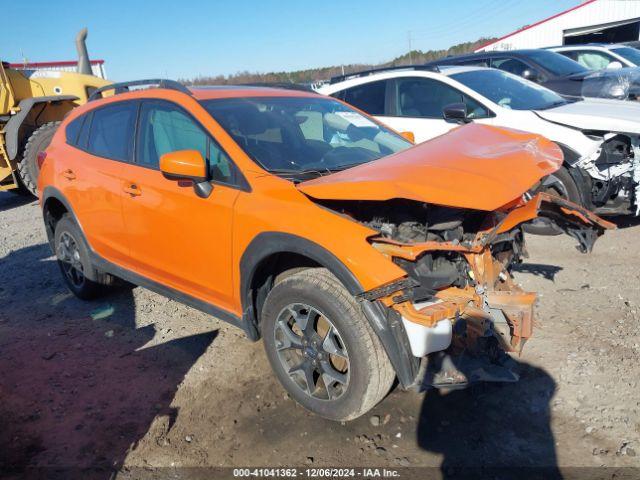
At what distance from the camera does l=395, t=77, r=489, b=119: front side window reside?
6109 mm

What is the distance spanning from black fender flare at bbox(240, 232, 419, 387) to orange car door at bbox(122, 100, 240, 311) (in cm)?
36

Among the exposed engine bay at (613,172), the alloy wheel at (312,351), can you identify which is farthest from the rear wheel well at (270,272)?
the exposed engine bay at (613,172)

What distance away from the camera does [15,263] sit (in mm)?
6172

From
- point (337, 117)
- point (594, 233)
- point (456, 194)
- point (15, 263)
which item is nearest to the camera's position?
point (456, 194)

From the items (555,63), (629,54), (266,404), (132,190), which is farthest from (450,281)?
(629,54)

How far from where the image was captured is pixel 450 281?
269cm

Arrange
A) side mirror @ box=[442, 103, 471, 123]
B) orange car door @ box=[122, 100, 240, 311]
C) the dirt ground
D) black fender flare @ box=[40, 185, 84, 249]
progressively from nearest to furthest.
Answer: the dirt ground → orange car door @ box=[122, 100, 240, 311] → black fender flare @ box=[40, 185, 84, 249] → side mirror @ box=[442, 103, 471, 123]

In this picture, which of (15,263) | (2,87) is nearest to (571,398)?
(15,263)

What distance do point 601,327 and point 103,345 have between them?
3.77 m

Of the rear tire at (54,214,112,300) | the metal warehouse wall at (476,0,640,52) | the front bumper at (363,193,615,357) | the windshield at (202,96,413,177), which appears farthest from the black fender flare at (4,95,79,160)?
the metal warehouse wall at (476,0,640,52)

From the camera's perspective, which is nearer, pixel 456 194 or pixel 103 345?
pixel 456 194

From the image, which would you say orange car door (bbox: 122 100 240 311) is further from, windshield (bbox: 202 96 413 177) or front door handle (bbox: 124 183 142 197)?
windshield (bbox: 202 96 413 177)

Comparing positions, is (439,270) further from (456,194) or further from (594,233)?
(594,233)

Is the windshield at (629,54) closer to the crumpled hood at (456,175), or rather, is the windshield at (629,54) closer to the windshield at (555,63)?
the windshield at (555,63)
